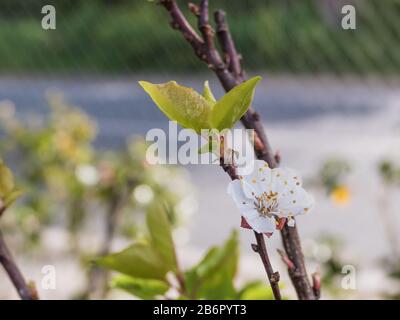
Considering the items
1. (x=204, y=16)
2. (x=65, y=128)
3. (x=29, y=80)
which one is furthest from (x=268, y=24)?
(x=204, y=16)

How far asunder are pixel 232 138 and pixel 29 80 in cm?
1175

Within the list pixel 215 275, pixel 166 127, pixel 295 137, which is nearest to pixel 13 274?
pixel 215 275

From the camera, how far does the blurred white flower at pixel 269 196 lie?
47cm

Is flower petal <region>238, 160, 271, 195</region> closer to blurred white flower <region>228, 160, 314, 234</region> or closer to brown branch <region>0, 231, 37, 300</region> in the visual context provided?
blurred white flower <region>228, 160, 314, 234</region>

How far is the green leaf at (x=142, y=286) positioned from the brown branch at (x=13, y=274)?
0.12 meters

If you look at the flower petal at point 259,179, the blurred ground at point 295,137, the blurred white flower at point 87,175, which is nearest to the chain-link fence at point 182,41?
the blurred ground at point 295,137

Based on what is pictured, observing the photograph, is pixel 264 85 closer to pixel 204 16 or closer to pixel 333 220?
pixel 333 220

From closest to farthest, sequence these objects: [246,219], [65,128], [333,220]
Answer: [246,219]
[65,128]
[333,220]

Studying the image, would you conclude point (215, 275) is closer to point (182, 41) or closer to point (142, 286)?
point (142, 286)

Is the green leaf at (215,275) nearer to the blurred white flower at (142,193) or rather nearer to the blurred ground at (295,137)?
the blurred white flower at (142,193)

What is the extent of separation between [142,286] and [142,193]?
167cm

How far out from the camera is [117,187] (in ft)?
8.07

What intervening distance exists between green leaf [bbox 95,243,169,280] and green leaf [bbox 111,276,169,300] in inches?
1.8

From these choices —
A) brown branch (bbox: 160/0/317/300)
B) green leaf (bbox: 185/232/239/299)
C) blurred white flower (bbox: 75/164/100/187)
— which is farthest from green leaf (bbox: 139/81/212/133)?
blurred white flower (bbox: 75/164/100/187)
